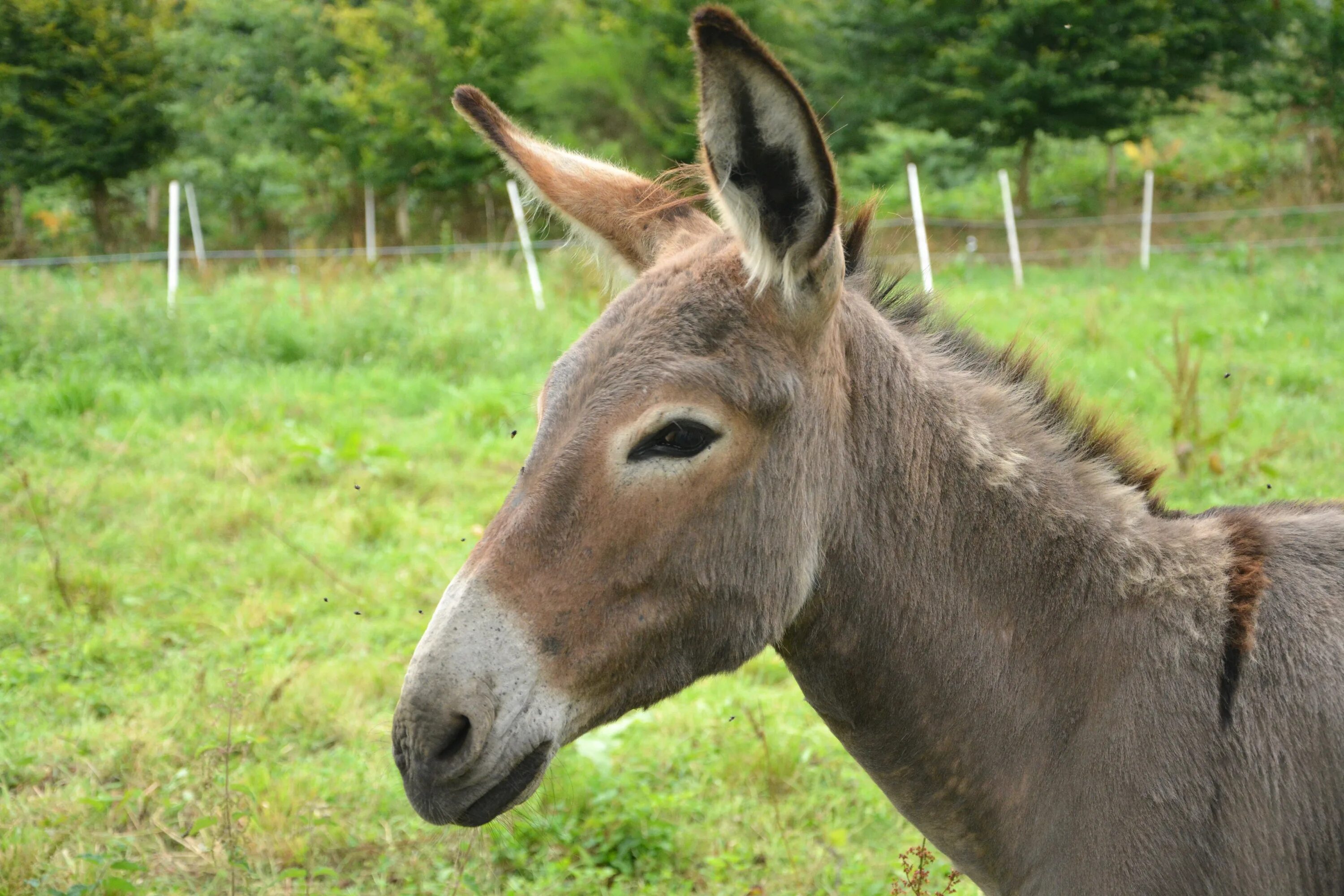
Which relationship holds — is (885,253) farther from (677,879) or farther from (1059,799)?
(677,879)

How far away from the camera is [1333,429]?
24.3 ft

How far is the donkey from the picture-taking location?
6.29ft

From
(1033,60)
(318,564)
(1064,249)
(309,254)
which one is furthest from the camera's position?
(1033,60)

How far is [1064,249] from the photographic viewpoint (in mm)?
19688

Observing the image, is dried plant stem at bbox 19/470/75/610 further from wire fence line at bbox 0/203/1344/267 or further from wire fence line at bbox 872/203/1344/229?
wire fence line at bbox 872/203/1344/229

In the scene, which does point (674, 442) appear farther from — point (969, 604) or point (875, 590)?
point (969, 604)

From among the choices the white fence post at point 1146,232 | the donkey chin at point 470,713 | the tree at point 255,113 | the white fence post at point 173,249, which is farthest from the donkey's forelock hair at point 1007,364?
the tree at point 255,113

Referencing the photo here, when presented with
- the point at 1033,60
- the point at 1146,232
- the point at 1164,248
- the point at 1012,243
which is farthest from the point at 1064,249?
the point at 1033,60

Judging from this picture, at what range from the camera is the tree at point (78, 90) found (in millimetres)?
24250

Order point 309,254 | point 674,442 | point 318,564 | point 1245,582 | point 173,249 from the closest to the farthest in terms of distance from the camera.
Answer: point 674,442, point 1245,582, point 318,564, point 173,249, point 309,254

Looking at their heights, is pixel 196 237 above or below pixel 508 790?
below

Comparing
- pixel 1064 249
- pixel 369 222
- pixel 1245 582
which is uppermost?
pixel 1245 582

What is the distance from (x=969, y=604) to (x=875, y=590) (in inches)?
8.4

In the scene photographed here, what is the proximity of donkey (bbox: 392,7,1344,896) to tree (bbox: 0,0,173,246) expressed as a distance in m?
27.8
